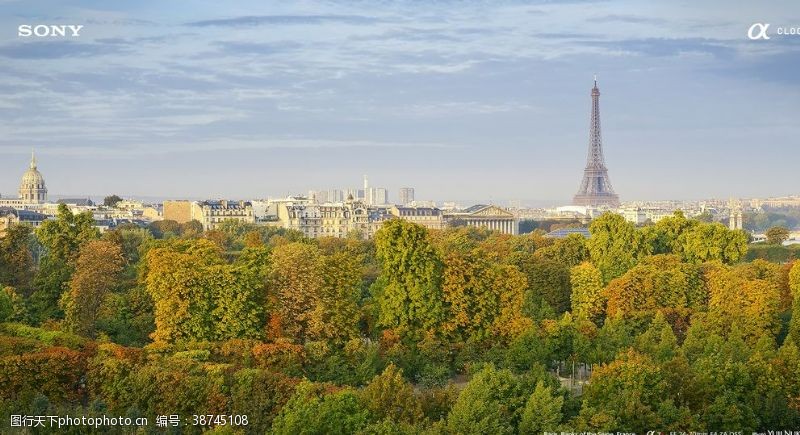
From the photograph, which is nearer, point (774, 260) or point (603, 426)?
point (603, 426)

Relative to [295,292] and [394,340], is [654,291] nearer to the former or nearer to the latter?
[394,340]

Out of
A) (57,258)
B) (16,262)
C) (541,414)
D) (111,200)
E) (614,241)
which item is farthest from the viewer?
(111,200)

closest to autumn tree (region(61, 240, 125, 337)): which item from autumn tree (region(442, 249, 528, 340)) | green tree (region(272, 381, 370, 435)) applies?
autumn tree (region(442, 249, 528, 340))

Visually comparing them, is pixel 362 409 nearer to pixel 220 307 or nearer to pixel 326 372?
pixel 326 372

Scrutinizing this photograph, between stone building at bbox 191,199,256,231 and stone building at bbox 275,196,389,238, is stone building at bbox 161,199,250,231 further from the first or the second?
stone building at bbox 275,196,389,238

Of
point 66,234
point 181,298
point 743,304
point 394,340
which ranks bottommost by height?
point 394,340

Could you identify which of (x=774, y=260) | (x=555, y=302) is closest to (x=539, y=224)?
(x=774, y=260)

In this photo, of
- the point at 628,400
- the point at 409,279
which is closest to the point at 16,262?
the point at 409,279
